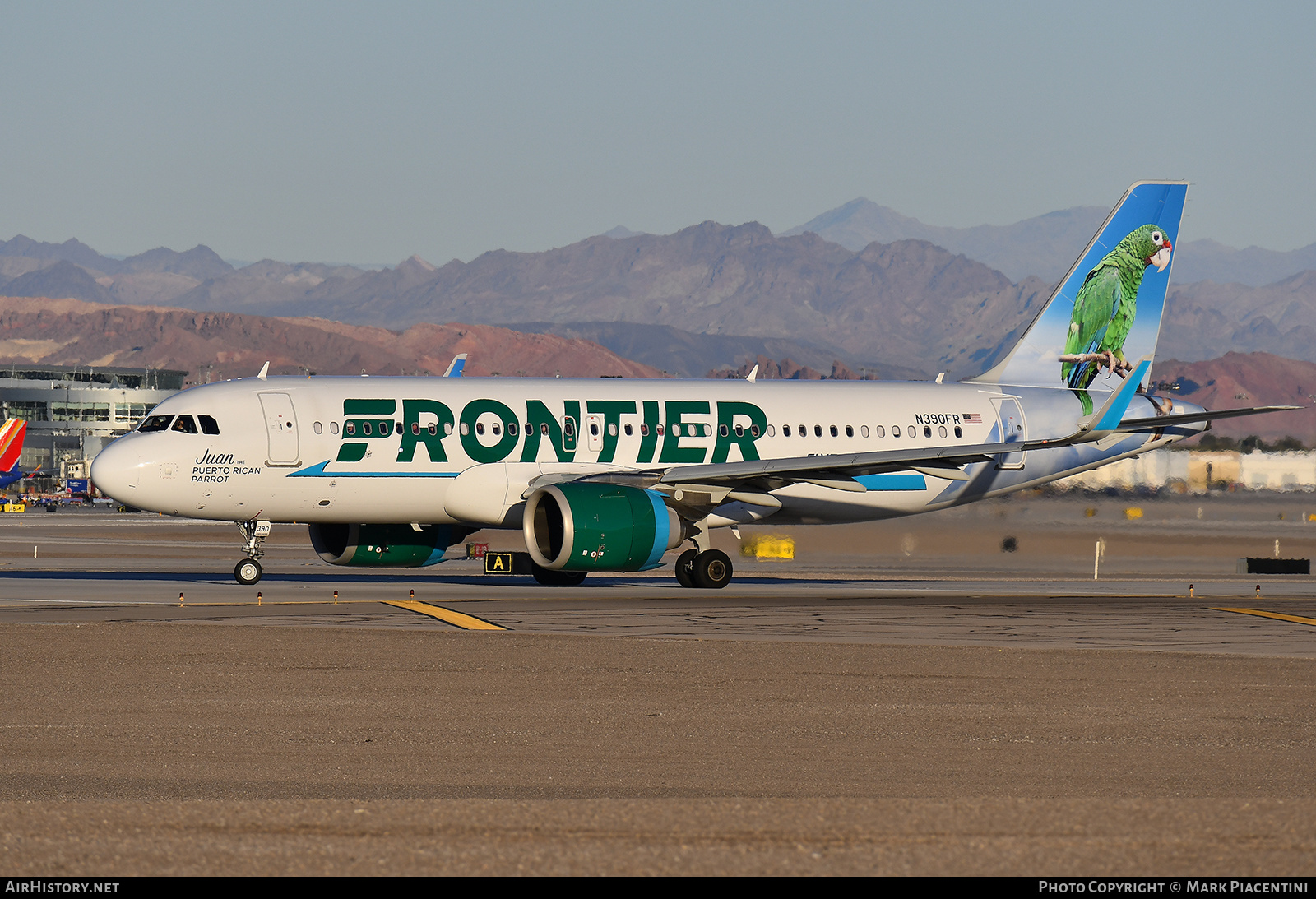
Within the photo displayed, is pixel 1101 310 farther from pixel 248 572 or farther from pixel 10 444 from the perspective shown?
pixel 10 444

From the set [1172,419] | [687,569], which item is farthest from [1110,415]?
[687,569]

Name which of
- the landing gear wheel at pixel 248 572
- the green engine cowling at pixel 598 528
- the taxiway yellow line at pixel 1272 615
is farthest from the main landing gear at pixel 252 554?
the taxiway yellow line at pixel 1272 615

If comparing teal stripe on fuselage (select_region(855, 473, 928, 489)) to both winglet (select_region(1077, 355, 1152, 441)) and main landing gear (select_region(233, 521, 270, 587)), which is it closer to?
winglet (select_region(1077, 355, 1152, 441))

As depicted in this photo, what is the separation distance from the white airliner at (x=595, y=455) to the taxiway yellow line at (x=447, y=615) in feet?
11.9

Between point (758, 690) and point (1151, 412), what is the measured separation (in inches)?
927

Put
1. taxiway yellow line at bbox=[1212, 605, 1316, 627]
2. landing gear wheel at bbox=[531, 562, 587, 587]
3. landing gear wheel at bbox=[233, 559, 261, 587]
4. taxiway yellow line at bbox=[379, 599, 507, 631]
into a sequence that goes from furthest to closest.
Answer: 1. landing gear wheel at bbox=[531, 562, 587, 587]
2. landing gear wheel at bbox=[233, 559, 261, 587]
3. taxiway yellow line at bbox=[1212, 605, 1316, 627]
4. taxiway yellow line at bbox=[379, 599, 507, 631]

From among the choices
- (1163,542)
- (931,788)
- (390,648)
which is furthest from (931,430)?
(931,788)

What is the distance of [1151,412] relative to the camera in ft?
123

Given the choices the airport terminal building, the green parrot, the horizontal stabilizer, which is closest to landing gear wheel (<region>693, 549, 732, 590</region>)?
the horizontal stabilizer

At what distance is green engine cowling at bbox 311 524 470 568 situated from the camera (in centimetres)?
3409

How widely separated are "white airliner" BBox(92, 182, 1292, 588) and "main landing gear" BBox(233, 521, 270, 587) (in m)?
0.04

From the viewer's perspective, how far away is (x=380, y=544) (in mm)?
34250

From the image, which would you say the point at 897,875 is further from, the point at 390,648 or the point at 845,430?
the point at 845,430

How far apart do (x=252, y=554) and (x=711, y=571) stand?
9904 millimetres
